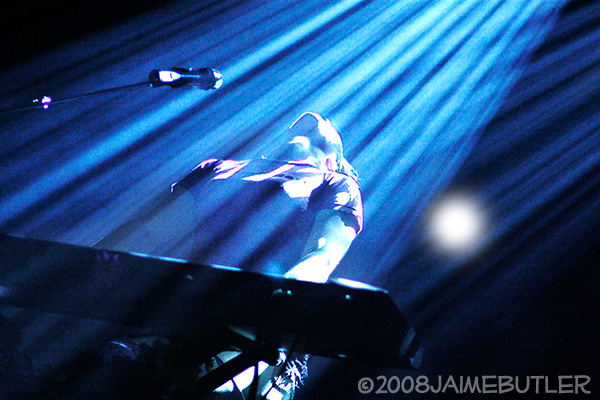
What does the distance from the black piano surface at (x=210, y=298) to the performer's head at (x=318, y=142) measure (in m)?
1.30

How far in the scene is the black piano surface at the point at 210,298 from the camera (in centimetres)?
79

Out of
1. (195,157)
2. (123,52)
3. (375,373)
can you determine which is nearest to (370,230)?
(375,373)

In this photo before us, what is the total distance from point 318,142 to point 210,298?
143 cm

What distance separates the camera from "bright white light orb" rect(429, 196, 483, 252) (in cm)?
307

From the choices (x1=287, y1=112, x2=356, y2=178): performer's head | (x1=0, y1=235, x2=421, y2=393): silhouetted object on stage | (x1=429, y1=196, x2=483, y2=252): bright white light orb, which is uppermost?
(x1=0, y1=235, x2=421, y2=393): silhouetted object on stage

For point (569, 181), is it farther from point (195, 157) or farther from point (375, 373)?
point (195, 157)

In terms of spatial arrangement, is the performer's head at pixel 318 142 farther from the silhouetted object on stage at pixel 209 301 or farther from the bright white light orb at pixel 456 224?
the silhouetted object on stage at pixel 209 301

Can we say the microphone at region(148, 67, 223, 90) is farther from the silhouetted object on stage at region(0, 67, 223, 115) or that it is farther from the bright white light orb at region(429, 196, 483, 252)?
the bright white light orb at region(429, 196, 483, 252)

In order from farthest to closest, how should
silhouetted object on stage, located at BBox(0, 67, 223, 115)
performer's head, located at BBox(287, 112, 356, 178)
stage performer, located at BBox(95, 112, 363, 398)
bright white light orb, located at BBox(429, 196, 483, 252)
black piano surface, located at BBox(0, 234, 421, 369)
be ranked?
bright white light orb, located at BBox(429, 196, 483, 252) → performer's head, located at BBox(287, 112, 356, 178) → silhouetted object on stage, located at BBox(0, 67, 223, 115) → stage performer, located at BBox(95, 112, 363, 398) → black piano surface, located at BBox(0, 234, 421, 369)

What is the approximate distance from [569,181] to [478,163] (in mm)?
600

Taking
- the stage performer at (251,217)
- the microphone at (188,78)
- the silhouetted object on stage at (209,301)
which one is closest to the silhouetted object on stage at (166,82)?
the microphone at (188,78)

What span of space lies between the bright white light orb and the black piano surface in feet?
7.51

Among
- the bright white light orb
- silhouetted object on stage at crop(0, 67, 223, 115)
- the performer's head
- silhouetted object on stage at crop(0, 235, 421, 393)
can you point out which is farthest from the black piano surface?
the bright white light orb

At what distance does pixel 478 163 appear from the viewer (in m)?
3.34
